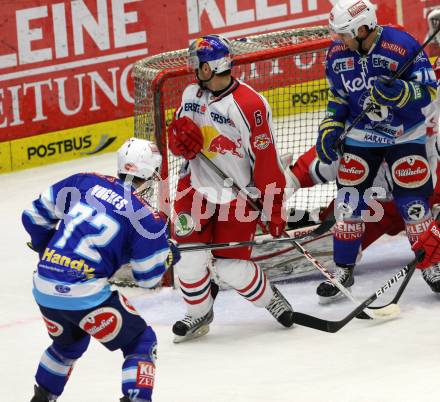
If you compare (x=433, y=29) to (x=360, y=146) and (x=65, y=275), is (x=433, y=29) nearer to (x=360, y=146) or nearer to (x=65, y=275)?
(x=360, y=146)

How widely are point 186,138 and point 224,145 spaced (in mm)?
160

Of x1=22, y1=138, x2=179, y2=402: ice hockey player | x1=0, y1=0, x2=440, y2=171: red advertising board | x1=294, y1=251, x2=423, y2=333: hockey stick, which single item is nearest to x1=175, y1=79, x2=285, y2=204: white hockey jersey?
x1=294, y1=251, x2=423, y2=333: hockey stick

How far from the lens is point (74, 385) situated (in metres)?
4.93

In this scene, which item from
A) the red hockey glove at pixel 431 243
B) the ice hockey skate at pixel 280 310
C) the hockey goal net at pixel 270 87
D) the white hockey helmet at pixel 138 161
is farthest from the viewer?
the hockey goal net at pixel 270 87

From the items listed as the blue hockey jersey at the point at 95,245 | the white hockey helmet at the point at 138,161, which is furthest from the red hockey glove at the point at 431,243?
the blue hockey jersey at the point at 95,245

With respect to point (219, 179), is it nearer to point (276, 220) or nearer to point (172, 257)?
point (276, 220)

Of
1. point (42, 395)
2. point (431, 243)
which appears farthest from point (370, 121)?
point (42, 395)

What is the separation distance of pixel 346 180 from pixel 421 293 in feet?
2.06

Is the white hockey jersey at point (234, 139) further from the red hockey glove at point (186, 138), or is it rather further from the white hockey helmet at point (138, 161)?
the white hockey helmet at point (138, 161)

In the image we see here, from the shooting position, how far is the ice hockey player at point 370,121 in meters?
5.41

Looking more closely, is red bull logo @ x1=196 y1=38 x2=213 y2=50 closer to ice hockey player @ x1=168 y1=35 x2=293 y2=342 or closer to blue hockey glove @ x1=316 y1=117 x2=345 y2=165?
ice hockey player @ x1=168 y1=35 x2=293 y2=342

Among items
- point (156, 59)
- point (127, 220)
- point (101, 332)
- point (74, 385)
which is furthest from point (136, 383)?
point (156, 59)

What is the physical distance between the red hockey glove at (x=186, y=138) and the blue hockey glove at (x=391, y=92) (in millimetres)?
746

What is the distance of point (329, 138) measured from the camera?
565 cm
